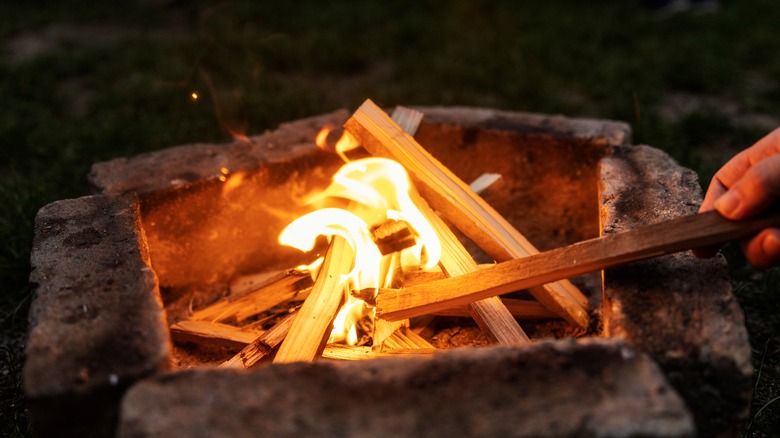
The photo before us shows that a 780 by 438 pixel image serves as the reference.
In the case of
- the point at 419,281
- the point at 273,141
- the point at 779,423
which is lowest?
the point at 779,423

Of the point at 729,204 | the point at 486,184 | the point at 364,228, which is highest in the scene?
the point at 729,204

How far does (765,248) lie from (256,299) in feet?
5.91

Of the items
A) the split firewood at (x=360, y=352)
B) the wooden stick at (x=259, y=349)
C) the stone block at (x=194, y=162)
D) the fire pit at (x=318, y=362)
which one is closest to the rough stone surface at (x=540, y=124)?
the fire pit at (x=318, y=362)

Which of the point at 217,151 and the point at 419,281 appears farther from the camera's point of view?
the point at 217,151

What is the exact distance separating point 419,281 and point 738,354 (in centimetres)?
113

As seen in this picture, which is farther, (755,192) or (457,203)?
(457,203)

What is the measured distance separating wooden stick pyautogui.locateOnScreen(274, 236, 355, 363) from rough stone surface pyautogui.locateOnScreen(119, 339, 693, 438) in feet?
1.45

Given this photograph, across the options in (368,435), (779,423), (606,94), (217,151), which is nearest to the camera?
(368,435)

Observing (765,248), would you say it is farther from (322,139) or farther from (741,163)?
(322,139)

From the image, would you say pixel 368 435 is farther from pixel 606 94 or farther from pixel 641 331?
pixel 606 94

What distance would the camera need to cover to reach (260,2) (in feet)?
20.1

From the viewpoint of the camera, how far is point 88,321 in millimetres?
1816

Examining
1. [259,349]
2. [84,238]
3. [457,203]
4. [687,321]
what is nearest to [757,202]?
[687,321]

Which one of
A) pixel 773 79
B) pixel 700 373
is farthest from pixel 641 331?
pixel 773 79
